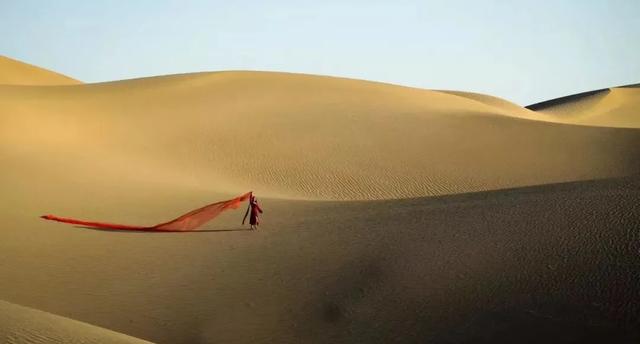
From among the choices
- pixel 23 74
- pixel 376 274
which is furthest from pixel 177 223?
pixel 23 74

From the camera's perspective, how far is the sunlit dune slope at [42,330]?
5.35 meters

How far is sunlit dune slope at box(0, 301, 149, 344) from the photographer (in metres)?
5.35

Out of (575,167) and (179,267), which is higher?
(575,167)

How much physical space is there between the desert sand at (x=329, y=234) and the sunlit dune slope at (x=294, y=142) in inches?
4.5

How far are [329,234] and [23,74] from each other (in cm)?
5349

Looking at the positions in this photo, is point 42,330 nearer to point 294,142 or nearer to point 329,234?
point 329,234

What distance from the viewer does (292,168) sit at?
19.8m

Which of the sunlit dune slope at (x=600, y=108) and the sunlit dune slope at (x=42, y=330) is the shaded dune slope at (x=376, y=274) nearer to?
the sunlit dune slope at (x=42, y=330)

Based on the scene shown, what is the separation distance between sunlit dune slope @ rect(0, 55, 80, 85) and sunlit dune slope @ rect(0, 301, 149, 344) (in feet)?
165

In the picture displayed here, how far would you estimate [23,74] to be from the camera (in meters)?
56.7

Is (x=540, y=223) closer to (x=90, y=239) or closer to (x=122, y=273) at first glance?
(x=122, y=273)

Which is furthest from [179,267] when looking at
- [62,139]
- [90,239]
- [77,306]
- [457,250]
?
A: [62,139]

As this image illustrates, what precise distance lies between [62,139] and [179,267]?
1287 cm

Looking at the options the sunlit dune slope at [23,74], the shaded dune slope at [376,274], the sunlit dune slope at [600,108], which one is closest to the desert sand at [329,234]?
the shaded dune slope at [376,274]
